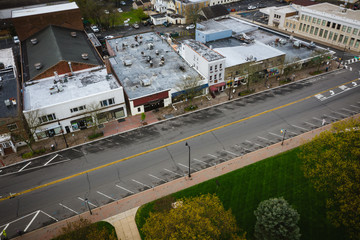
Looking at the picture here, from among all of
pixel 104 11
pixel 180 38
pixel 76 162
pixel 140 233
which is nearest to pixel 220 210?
pixel 140 233

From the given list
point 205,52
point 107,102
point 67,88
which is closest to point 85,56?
point 67,88

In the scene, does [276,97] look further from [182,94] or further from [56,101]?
[56,101]

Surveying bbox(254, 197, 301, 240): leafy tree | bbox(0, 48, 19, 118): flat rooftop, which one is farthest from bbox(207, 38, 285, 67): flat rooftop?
bbox(0, 48, 19, 118): flat rooftop

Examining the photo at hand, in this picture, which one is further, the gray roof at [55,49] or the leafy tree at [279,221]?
Answer: the gray roof at [55,49]

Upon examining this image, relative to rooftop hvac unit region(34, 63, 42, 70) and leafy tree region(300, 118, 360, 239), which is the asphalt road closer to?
leafy tree region(300, 118, 360, 239)

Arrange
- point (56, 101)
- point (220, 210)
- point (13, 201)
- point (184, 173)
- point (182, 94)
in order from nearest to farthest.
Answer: point (220, 210) < point (13, 201) < point (184, 173) < point (56, 101) < point (182, 94)

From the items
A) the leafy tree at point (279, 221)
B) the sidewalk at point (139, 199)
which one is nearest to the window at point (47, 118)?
the sidewalk at point (139, 199)

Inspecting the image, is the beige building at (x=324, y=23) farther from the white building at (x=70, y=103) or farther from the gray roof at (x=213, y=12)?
the white building at (x=70, y=103)

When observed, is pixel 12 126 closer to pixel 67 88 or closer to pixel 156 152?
pixel 67 88
